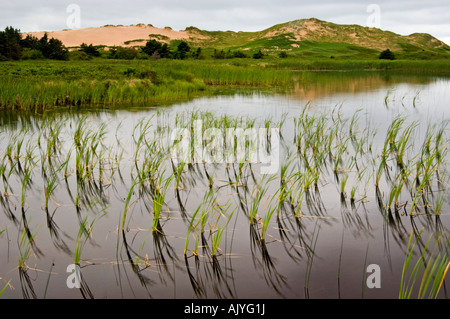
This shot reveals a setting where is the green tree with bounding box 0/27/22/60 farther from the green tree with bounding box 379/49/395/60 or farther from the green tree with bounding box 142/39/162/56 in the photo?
the green tree with bounding box 379/49/395/60

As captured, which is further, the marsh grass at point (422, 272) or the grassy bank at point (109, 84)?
the grassy bank at point (109, 84)

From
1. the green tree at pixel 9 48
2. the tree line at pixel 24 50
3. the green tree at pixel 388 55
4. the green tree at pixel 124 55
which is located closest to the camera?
the green tree at pixel 9 48

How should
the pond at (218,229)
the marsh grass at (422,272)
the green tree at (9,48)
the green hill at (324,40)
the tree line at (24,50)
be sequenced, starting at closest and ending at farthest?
1. the marsh grass at (422,272)
2. the pond at (218,229)
3. the green tree at (9,48)
4. the tree line at (24,50)
5. the green hill at (324,40)

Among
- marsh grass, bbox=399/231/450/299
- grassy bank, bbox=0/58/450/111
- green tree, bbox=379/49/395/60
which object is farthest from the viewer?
green tree, bbox=379/49/395/60

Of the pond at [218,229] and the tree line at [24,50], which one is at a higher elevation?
the tree line at [24,50]

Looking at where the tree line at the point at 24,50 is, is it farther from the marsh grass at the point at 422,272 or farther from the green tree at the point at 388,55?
the green tree at the point at 388,55

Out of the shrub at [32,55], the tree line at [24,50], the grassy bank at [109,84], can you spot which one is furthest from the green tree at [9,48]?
the grassy bank at [109,84]

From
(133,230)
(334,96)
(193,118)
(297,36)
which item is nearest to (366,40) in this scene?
(297,36)

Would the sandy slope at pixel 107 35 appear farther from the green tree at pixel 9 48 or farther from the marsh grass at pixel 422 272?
the marsh grass at pixel 422 272

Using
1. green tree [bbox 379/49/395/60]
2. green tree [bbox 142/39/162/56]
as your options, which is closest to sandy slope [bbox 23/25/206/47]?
green tree [bbox 142/39/162/56]

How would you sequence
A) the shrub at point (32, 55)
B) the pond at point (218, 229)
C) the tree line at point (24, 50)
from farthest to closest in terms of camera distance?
the shrub at point (32, 55)
the tree line at point (24, 50)
the pond at point (218, 229)

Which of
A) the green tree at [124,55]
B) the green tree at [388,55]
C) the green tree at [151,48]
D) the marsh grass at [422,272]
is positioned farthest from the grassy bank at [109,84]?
the green tree at [388,55]

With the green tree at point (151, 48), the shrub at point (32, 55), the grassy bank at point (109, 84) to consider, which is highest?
the green tree at point (151, 48)

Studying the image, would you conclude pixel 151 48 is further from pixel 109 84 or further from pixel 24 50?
pixel 109 84
